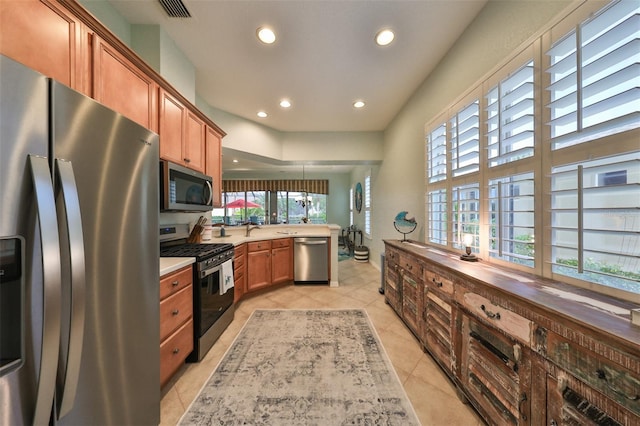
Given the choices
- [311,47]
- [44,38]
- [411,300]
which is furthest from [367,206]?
[44,38]

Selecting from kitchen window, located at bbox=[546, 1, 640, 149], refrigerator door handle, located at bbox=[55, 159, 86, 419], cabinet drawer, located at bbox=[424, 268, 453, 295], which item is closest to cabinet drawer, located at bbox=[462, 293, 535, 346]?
cabinet drawer, located at bbox=[424, 268, 453, 295]

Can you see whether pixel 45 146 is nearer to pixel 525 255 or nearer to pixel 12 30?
pixel 12 30

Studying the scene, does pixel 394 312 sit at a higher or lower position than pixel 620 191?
lower

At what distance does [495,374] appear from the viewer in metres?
1.13

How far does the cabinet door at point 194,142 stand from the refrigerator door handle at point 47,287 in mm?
1681

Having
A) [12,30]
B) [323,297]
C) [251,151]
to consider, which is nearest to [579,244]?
[323,297]

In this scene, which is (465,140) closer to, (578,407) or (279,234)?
(578,407)

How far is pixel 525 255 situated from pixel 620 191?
600 mm

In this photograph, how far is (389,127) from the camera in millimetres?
3850

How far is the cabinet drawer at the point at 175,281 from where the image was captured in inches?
56.3

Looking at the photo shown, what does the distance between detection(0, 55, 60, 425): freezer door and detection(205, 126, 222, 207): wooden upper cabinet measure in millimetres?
2020

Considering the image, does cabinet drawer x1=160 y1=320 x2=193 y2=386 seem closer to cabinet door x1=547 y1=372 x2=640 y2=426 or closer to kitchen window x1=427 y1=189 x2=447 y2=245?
cabinet door x1=547 y1=372 x2=640 y2=426

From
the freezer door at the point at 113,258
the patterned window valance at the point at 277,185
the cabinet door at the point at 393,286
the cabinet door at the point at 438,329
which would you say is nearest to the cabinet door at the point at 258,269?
the cabinet door at the point at 393,286

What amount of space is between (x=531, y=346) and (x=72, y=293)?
181cm
